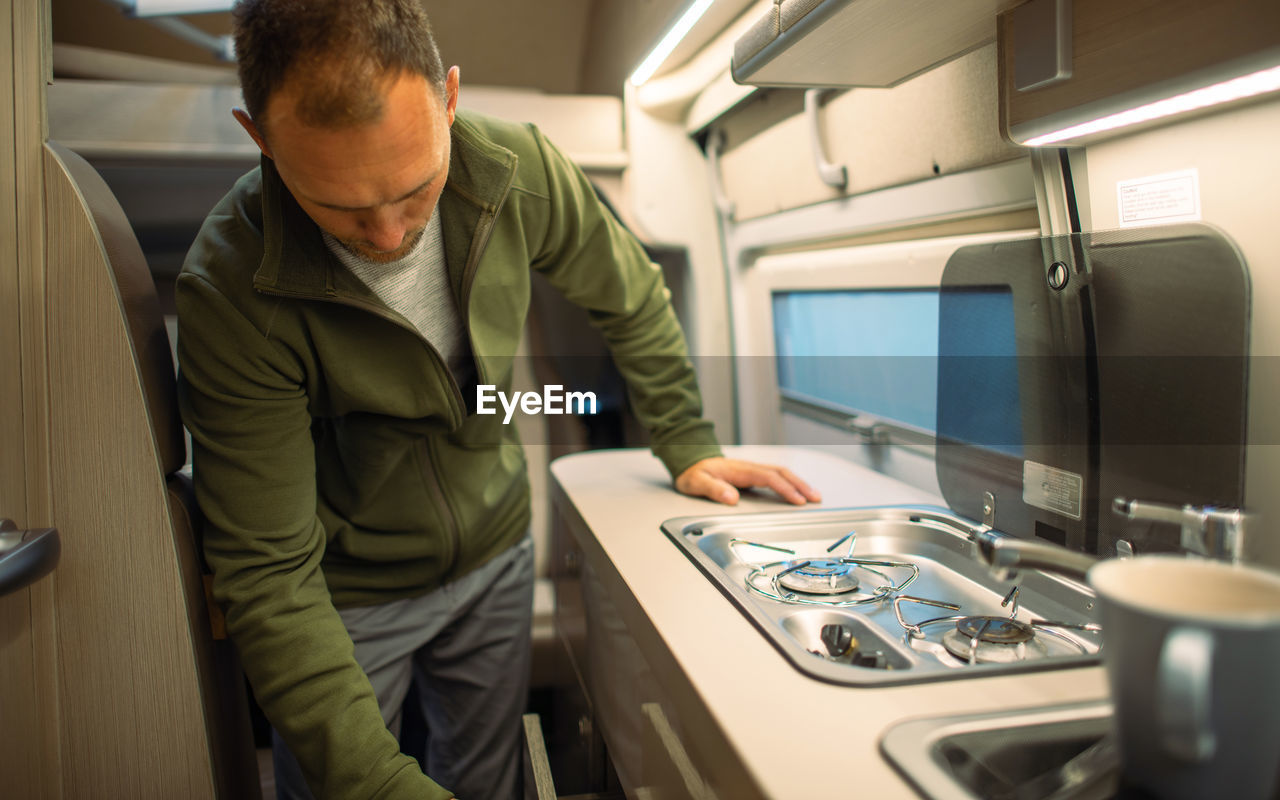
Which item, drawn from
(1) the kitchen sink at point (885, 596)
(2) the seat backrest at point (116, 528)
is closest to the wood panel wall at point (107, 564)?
(2) the seat backrest at point (116, 528)

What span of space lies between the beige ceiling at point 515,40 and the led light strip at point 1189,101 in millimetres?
1531

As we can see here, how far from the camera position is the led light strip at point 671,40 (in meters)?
1.28

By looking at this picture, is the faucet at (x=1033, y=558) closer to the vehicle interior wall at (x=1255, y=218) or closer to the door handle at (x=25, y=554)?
the vehicle interior wall at (x=1255, y=218)

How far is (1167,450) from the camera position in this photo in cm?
92


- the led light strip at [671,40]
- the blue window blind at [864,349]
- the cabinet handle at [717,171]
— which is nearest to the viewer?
the led light strip at [671,40]

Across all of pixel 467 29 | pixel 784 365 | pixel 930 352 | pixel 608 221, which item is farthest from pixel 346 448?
pixel 467 29

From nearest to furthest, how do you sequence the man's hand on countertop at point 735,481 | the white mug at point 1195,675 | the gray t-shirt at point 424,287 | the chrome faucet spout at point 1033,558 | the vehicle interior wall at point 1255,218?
the white mug at point 1195,675 < the chrome faucet spout at point 1033,558 < the vehicle interior wall at point 1255,218 < the gray t-shirt at point 424,287 < the man's hand on countertop at point 735,481

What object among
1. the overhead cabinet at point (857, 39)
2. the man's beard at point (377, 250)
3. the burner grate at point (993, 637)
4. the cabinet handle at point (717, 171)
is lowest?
the burner grate at point (993, 637)

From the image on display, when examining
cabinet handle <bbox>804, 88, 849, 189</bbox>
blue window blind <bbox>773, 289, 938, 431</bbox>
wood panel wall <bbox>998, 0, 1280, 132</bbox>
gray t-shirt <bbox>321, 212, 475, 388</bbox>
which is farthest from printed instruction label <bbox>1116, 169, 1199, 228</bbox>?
gray t-shirt <bbox>321, 212, 475, 388</bbox>

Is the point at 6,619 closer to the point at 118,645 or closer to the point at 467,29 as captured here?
the point at 118,645

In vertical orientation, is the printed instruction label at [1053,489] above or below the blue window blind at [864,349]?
below

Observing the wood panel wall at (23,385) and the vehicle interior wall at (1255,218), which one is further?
the wood panel wall at (23,385)

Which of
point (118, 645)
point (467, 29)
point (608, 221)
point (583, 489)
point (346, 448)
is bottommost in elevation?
point (118, 645)

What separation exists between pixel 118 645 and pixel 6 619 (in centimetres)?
13
